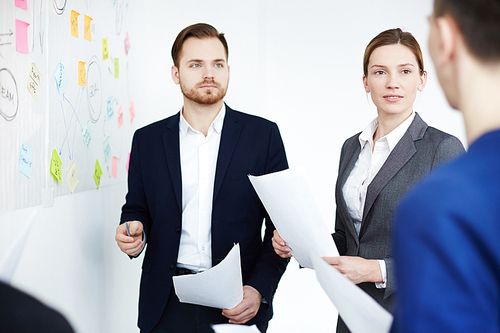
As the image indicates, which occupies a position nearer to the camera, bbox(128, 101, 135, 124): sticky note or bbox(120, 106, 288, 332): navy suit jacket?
bbox(120, 106, 288, 332): navy suit jacket

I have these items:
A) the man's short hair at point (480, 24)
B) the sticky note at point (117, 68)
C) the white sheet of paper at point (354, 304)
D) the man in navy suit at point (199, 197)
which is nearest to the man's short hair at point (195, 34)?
the man in navy suit at point (199, 197)

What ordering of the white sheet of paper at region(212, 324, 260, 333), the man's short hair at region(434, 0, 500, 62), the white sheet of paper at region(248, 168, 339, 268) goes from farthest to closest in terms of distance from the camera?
the white sheet of paper at region(248, 168, 339, 268)
the white sheet of paper at region(212, 324, 260, 333)
the man's short hair at region(434, 0, 500, 62)

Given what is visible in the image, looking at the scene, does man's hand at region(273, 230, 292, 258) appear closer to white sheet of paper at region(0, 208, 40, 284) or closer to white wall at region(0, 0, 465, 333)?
white sheet of paper at region(0, 208, 40, 284)

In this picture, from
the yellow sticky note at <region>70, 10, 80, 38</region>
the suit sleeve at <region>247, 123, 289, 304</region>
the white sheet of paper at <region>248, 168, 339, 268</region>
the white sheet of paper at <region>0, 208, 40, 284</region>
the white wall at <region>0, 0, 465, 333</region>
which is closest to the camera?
the white sheet of paper at <region>0, 208, 40, 284</region>

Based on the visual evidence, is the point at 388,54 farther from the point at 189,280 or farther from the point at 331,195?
the point at 331,195

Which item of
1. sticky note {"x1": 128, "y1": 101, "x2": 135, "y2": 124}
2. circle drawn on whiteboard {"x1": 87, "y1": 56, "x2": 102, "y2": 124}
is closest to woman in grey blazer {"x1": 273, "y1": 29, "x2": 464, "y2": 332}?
circle drawn on whiteboard {"x1": 87, "y1": 56, "x2": 102, "y2": 124}

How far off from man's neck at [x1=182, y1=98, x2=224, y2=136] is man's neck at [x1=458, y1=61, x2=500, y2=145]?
1.37 meters

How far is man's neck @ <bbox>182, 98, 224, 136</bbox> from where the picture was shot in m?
1.84

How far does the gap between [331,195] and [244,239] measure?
7.05ft

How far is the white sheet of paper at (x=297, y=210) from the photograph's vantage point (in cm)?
115

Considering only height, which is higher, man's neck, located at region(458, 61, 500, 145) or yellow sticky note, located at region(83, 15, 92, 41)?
yellow sticky note, located at region(83, 15, 92, 41)

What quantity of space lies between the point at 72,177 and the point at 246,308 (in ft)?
2.87

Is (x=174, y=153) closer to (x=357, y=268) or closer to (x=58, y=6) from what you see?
(x=58, y=6)

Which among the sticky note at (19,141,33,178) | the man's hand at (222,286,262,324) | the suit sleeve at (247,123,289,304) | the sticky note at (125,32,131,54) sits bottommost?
the man's hand at (222,286,262,324)
